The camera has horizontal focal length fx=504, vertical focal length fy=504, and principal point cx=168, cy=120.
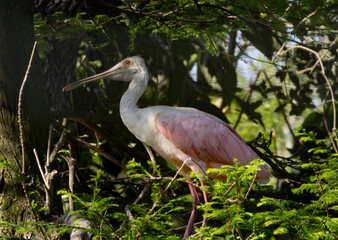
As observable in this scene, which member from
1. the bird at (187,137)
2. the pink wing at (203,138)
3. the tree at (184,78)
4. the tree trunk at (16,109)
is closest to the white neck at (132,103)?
the bird at (187,137)

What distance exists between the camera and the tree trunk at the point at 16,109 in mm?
2666

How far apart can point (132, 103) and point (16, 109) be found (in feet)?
3.72

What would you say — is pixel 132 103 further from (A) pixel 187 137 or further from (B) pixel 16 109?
(B) pixel 16 109

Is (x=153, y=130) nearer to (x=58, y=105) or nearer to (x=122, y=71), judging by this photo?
(x=122, y=71)

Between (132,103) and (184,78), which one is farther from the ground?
(132,103)

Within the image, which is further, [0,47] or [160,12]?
[160,12]

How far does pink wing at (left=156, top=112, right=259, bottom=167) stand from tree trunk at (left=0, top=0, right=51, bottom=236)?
101cm

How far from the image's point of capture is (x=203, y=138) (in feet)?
12.5

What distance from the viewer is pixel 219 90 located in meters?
5.26

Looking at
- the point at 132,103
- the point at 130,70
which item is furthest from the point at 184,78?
the point at 132,103

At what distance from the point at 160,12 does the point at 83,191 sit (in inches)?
58.9

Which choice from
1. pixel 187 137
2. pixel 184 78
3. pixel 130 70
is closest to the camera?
pixel 187 137

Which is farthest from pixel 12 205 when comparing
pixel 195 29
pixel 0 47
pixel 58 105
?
pixel 58 105

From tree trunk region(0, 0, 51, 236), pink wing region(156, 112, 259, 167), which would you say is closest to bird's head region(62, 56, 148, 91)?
pink wing region(156, 112, 259, 167)
